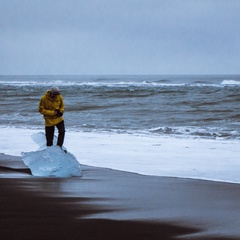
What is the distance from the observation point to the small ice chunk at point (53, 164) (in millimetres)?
8867

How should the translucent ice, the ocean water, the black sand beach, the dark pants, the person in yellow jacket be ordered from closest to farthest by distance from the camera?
the black sand beach < the translucent ice < the ocean water < the person in yellow jacket < the dark pants

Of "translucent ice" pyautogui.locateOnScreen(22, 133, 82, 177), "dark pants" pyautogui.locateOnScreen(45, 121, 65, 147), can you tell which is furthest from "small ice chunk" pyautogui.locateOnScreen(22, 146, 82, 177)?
"dark pants" pyautogui.locateOnScreen(45, 121, 65, 147)

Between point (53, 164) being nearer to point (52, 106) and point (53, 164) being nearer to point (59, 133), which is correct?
point (52, 106)

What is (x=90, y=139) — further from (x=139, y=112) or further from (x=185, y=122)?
(x=139, y=112)

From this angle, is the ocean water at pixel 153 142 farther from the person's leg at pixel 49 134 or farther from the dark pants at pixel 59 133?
the person's leg at pixel 49 134

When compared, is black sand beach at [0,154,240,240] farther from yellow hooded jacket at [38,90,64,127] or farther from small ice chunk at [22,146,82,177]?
yellow hooded jacket at [38,90,64,127]

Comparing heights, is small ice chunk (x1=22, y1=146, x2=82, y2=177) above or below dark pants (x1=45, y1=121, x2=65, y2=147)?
below

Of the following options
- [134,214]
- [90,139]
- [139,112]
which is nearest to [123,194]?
[134,214]

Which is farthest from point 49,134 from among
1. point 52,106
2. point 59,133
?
point 52,106

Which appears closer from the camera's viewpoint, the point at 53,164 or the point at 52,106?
the point at 53,164

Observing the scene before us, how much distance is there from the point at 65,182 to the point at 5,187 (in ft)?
3.26

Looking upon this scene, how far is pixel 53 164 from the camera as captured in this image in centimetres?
898

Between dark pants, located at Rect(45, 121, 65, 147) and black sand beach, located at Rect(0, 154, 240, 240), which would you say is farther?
dark pants, located at Rect(45, 121, 65, 147)

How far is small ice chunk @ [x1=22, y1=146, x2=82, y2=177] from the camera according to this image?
887cm
